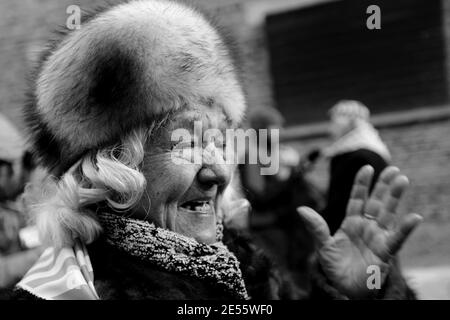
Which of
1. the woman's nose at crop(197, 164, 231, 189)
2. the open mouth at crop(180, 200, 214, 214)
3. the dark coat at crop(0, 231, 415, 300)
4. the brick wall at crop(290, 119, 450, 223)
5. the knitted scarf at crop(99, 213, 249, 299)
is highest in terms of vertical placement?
the brick wall at crop(290, 119, 450, 223)

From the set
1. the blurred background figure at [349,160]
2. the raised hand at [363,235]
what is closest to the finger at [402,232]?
the raised hand at [363,235]

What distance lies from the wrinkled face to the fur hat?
0.17 ft

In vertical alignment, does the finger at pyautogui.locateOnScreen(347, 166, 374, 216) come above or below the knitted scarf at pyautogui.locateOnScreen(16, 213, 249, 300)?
above

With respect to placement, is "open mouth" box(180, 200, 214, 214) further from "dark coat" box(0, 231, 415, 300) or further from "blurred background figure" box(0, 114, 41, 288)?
"blurred background figure" box(0, 114, 41, 288)

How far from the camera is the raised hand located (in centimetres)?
200

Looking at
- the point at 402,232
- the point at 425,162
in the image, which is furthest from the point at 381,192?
the point at 425,162

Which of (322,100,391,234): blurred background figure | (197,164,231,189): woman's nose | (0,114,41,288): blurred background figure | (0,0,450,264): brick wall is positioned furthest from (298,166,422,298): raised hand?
(0,0,450,264): brick wall

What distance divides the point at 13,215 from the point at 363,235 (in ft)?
6.28

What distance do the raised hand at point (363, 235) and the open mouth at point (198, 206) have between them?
30 centimetres

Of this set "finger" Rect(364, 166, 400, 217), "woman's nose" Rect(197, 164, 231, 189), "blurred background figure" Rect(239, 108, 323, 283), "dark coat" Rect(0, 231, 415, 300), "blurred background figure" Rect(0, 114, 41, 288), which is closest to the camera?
"dark coat" Rect(0, 231, 415, 300)

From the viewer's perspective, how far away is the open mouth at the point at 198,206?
1.93 metres

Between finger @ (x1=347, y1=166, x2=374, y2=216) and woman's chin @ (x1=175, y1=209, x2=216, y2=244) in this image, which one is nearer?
woman's chin @ (x1=175, y1=209, x2=216, y2=244)
